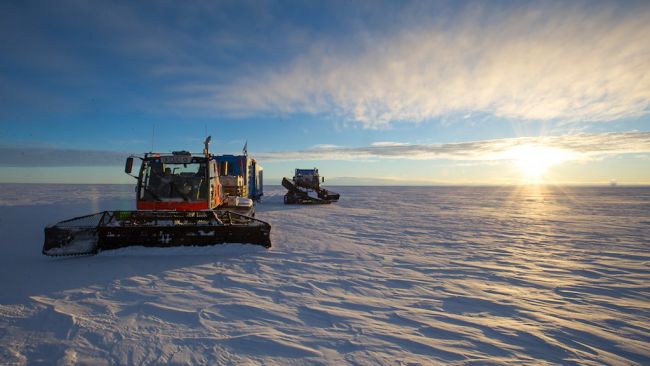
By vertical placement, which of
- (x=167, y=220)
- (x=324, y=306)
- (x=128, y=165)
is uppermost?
(x=128, y=165)

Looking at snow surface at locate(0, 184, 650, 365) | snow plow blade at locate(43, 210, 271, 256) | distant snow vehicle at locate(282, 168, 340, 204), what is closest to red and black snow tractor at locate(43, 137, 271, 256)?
snow plow blade at locate(43, 210, 271, 256)

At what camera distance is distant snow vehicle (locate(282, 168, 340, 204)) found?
24.2 m

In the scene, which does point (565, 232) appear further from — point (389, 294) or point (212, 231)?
point (212, 231)

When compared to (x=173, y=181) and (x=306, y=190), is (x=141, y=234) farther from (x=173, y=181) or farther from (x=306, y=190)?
(x=306, y=190)

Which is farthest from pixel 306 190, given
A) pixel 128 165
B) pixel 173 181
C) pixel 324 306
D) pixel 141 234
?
pixel 324 306

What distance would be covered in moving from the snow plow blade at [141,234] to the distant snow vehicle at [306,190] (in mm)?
16541

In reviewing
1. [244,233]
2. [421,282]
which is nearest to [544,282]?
[421,282]

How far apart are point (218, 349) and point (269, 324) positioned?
0.71 m

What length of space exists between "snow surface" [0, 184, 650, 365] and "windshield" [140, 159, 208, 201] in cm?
221

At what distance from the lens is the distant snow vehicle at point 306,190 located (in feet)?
79.5

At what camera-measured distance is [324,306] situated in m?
4.25

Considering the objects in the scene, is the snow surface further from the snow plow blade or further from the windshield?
the windshield

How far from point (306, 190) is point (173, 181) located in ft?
55.7

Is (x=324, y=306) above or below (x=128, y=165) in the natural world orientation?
below
